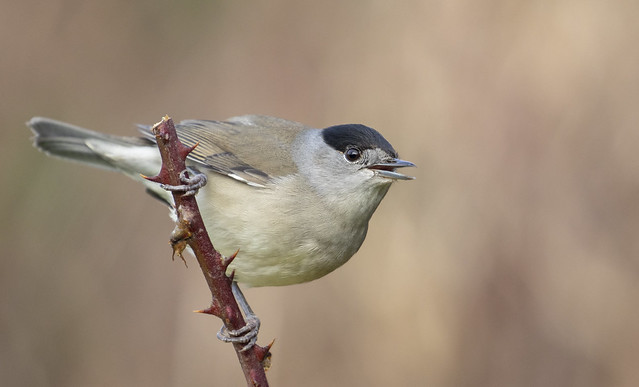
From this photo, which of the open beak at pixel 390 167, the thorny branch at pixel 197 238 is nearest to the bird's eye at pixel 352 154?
the open beak at pixel 390 167

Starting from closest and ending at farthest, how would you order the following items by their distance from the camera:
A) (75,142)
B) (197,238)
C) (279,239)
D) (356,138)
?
(197,238)
(279,239)
(356,138)
(75,142)

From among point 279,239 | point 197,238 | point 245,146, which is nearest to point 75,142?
point 245,146

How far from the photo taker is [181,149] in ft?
7.66

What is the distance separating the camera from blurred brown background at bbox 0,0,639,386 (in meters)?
5.55

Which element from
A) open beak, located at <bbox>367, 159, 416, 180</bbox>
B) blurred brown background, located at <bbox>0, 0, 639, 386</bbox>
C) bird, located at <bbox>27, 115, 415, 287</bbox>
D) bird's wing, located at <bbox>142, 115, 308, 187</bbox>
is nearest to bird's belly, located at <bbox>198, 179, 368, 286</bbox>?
bird, located at <bbox>27, 115, 415, 287</bbox>

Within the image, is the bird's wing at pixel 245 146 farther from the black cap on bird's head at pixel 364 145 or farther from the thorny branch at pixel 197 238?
the thorny branch at pixel 197 238

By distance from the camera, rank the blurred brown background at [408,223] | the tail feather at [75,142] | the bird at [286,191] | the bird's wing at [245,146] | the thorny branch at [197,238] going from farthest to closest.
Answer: the blurred brown background at [408,223], the tail feather at [75,142], the bird's wing at [245,146], the bird at [286,191], the thorny branch at [197,238]

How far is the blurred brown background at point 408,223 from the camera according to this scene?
18.2ft

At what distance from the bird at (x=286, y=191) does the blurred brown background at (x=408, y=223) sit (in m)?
1.59

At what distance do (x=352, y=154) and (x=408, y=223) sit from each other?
72.8 inches

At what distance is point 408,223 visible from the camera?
560 cm

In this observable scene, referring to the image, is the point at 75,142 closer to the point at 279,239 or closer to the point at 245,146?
the point at 245,146

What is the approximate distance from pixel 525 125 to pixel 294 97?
1.95 meters

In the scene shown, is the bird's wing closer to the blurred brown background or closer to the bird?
the bird
